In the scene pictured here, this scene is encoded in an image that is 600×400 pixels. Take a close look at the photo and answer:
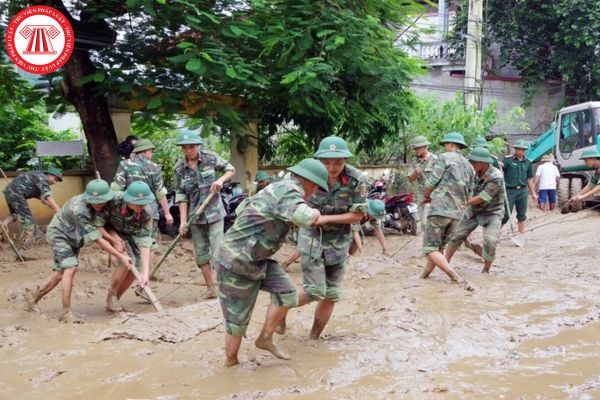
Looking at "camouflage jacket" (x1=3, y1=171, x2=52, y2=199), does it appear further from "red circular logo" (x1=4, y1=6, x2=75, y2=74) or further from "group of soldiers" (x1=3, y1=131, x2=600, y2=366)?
"red circular logo" (x1=4, y1=6, x2=75, y2=74)

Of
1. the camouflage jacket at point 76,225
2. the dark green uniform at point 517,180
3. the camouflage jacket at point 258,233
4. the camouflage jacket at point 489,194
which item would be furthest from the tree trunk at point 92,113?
the dark green uniform at point 517,180

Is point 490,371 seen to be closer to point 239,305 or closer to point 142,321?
point 239,305

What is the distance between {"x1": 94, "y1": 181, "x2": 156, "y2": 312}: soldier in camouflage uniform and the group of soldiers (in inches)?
0.4

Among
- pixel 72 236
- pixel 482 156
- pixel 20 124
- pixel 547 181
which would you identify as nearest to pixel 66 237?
pixel 72 236

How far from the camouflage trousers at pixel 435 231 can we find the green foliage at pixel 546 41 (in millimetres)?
15784

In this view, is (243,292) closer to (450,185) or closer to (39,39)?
(450,185)

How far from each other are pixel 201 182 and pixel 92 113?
149 inches

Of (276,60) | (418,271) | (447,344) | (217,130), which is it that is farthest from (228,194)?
(447,344)

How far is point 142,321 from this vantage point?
220 inches

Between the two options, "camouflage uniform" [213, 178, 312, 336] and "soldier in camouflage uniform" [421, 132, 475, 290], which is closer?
"camouflage uniform" [213, 178, 312, 336]

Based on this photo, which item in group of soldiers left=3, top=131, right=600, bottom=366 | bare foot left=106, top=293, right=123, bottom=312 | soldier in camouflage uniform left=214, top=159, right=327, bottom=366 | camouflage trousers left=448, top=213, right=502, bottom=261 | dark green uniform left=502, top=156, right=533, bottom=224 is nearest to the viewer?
soldier in camouflage uniform left=214, top=159, right=327, bottom=366

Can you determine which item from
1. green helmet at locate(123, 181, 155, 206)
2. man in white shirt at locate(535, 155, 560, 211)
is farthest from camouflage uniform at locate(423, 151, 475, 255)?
man in white shirt at locate(535, 155, 560, 211)

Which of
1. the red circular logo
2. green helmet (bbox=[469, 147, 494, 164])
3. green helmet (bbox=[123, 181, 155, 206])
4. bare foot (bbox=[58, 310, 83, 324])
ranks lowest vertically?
bare foot (bbox=[58, 310, 83, 324])

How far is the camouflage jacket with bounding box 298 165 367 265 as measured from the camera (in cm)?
498
